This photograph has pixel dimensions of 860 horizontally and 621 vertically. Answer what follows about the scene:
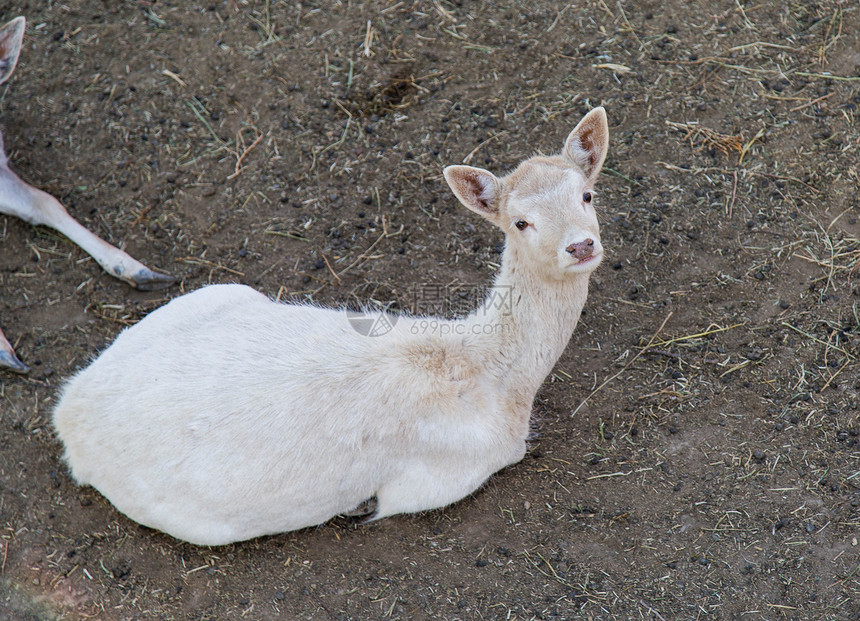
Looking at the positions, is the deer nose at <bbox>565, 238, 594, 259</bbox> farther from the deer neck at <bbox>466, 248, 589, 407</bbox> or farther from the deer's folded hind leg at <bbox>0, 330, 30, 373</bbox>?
the deer's folded hind leg at <bbox>0, 330, 30, 373</bbox>

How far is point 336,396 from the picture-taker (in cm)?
460

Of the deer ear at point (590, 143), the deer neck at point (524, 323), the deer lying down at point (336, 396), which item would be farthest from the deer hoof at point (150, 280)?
the deer ear at point (590, 143)

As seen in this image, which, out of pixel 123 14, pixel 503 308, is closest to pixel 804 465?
pixel 503 308

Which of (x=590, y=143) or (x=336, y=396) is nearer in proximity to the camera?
(x=336, y=396)

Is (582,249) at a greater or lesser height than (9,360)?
greater

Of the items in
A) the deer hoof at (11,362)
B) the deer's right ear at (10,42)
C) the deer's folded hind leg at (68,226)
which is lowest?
the deer hoof at (11,362)

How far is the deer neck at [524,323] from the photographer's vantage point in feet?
15.5

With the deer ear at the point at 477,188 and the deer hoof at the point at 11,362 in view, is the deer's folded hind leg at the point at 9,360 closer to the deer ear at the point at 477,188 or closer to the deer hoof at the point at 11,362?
the deer hoof at the point at 11,362

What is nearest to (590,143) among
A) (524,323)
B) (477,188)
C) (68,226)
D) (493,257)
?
(477,188)

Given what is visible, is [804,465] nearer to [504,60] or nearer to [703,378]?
[703,378]

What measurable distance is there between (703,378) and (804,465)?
2.75 feet

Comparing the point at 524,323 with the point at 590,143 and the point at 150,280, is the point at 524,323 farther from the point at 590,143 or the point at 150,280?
the point at 150,280

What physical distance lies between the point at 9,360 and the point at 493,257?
3.69m

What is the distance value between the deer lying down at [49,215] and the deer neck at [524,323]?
110 inches
